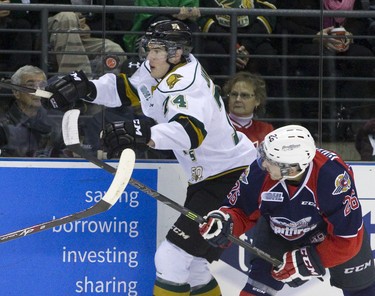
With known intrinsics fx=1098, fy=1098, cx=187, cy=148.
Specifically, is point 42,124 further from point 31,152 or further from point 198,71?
point 198,71

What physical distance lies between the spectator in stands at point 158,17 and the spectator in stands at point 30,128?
0.45 metres

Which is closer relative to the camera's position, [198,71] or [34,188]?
[198,71]

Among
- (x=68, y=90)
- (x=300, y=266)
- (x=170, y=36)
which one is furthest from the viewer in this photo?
(x=68, y=90)

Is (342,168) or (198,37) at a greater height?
(198,37)

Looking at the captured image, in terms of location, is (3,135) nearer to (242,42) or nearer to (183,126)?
(183,126)

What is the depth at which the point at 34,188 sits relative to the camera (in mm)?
5258

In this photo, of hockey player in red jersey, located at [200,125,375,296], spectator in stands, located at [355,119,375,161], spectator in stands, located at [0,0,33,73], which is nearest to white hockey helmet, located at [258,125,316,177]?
hockey player in red jersey, located at [200,125,375,296]

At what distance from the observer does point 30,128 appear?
5250 millimetres

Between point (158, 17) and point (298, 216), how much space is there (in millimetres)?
1262

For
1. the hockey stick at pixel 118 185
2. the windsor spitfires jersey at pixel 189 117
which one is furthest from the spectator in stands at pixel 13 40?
the hockey stick at pixel 118 185

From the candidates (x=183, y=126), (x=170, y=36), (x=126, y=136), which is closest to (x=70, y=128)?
(x=126, y=136)

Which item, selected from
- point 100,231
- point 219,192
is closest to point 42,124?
point 100,231

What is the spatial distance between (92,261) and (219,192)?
2.41ft

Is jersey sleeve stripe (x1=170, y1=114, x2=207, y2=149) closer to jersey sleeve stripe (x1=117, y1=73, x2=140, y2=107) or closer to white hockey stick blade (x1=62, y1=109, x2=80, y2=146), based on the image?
white hockey stick blade (x1=62, y1=109, x2=80, y2=146)
